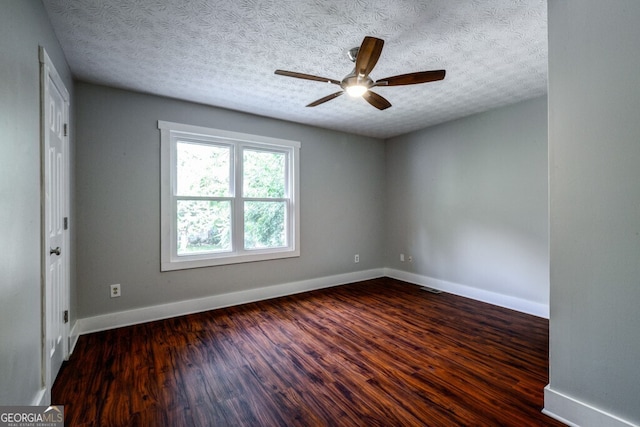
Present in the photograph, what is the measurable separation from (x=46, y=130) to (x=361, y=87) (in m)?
2.12

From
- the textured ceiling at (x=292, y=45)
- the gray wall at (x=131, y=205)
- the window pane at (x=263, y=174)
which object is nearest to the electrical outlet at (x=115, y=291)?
the gray wall at (x=131, y=205)

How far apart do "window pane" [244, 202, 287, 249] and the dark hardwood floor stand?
971mm

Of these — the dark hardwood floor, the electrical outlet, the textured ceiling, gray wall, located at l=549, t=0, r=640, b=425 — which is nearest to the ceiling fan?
the textured ceiling

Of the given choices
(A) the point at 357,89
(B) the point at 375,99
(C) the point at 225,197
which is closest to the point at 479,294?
(B) the point at 375,99

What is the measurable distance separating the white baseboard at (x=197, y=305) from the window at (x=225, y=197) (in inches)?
17.2

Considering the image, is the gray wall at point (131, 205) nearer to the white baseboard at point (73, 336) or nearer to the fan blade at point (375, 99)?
the white baseboard at point (73, 336)

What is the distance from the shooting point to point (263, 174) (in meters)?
4.05

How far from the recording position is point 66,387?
6.49 ft

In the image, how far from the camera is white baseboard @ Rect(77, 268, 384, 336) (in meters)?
2.92

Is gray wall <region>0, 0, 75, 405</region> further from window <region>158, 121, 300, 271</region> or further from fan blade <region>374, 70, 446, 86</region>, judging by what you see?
fan blade <region>374, 70, 446, 86</region>

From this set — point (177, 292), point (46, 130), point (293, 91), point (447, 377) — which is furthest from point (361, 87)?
point (177, 292)

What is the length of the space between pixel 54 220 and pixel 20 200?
840 millimetres

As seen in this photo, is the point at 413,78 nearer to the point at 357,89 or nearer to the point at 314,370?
the point at 357,89

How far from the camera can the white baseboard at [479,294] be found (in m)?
3.32
